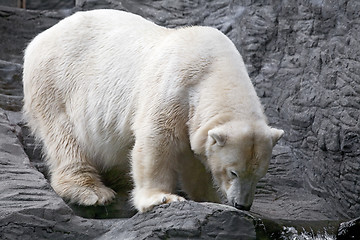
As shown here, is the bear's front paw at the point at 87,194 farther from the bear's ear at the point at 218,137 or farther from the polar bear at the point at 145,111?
the bear's ear at the point at 218,137

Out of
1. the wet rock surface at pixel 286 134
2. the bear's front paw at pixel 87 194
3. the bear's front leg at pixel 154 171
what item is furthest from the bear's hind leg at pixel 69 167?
the bear's front leg at pixel 154 171

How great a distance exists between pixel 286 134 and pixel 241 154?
2.68m

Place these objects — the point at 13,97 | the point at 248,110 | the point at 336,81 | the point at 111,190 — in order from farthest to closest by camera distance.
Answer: the point at 13,97, the point at 336,81, the point at 111,190, the point at 248,110

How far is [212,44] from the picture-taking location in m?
4.04

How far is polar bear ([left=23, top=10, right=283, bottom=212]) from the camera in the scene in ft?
11.9

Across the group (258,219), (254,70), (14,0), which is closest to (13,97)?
(254,70)

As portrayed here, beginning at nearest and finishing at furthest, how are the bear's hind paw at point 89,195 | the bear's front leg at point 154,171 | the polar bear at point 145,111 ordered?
the polar bear at point 145,111
the bear's front leg at point 154,171
the bear's hind paw at point 89,195

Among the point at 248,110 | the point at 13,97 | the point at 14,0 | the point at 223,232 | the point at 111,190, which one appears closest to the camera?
the point at 223,232

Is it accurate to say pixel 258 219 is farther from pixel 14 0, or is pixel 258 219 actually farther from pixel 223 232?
pixel 14 0

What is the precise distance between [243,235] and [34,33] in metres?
5.74

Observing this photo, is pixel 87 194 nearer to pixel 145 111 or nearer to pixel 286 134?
pixel 145 111

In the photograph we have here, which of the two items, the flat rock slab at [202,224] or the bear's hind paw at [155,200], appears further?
the bear's hind paw at [155,200]

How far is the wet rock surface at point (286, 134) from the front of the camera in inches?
139

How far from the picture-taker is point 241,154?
351cm
